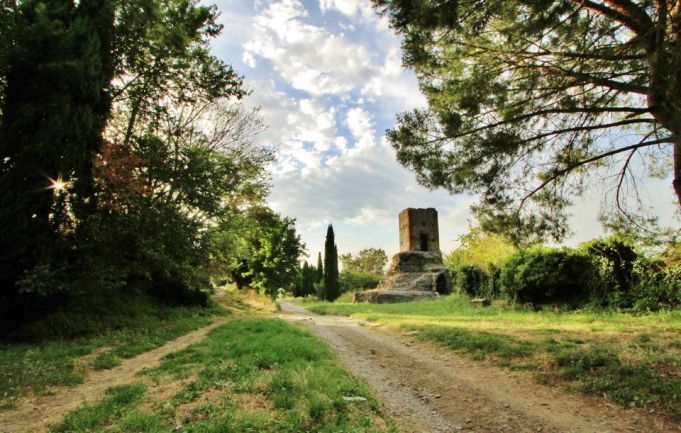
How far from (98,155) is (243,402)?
980 centimetres

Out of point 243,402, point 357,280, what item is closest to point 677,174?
point 243,402

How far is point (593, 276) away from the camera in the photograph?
44.0 ft

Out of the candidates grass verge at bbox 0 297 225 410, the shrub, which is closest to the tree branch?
grass verge at bbox 0 297 225 410

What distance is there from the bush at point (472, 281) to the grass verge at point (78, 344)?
13.4 metres

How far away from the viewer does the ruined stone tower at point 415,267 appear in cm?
2960

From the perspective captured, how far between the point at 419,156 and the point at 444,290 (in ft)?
89.0

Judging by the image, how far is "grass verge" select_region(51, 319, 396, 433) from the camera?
3777 millimetres

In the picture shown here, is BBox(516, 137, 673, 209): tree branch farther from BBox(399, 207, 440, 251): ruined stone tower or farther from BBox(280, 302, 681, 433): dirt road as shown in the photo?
BBox(399, 207, 440, 251): ruined stone tower

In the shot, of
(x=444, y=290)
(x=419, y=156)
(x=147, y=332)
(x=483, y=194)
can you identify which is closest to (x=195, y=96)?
(x=147, y=332)

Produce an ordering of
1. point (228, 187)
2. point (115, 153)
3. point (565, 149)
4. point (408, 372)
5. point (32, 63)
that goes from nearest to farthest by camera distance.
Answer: point (408, 372)
point (565, 149)
point (32, 63)
point (115, 153)
point (228, 187)

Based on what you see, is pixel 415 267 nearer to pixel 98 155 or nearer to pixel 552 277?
pixel 552 277

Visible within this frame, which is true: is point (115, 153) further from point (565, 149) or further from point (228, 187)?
point (565, 149)

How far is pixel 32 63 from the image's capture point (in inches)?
382

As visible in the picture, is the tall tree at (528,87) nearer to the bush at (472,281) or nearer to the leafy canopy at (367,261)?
the bush at (472,281)
